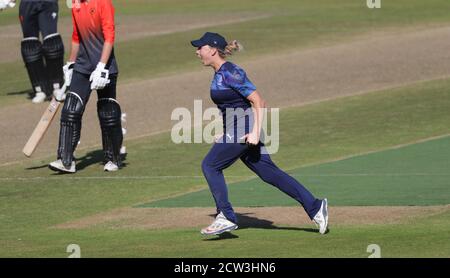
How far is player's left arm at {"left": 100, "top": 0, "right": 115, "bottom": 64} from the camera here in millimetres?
15992

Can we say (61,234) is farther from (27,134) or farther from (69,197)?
(27,134)

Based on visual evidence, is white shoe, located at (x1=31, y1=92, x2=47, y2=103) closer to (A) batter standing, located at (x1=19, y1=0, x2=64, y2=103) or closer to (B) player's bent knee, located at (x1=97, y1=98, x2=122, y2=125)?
(A) batter standing, located at (x1=19, y1=0, x2=64, y2=103)

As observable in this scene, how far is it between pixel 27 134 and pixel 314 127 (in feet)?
14.4

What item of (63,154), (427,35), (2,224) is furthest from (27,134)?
(427,35)

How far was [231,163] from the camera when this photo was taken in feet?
40.9

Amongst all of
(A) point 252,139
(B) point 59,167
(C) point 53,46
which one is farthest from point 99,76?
(C) point 53,46

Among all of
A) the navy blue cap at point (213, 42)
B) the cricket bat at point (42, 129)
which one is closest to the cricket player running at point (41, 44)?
the cricket bat at point (42, 129)

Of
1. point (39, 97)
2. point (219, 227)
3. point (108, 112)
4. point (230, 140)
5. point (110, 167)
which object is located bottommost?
point (219, 227)

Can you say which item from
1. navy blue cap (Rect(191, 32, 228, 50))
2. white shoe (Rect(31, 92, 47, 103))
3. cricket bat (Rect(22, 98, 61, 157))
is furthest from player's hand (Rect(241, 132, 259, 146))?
white shoe (Rect(31, 92, 47, 103))

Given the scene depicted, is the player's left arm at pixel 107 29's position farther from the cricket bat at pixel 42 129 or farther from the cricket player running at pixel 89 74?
the cricket bat at pixel 42 129

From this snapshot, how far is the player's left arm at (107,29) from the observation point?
1599 centimetres

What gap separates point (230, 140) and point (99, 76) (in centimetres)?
399

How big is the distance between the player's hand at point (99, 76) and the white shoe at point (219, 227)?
13.8 ft

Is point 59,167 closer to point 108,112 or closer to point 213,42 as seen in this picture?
point 108,112
